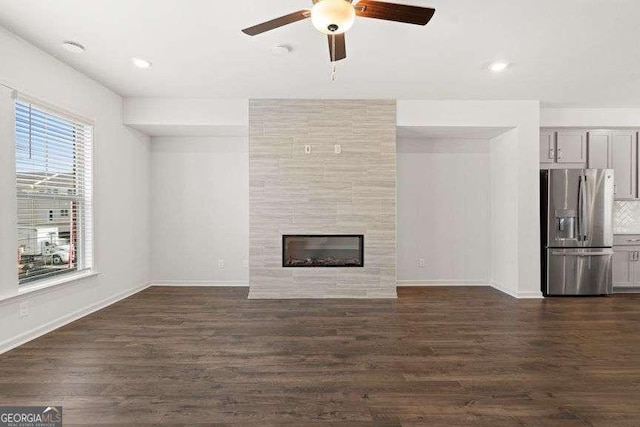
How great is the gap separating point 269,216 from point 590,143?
4.69 meters

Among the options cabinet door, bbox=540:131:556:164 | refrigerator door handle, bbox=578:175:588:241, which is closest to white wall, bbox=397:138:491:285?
cabinet door, bbox=540:131:556:164

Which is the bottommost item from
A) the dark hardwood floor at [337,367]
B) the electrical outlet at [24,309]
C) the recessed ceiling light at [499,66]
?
the dark hardwood floor at [337,367]

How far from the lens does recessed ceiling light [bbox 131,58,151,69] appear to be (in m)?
3.23

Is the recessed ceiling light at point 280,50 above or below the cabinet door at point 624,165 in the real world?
above

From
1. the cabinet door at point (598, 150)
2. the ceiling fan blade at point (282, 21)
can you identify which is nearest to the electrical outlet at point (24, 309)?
the ceiling fan blade at point (282, 21)

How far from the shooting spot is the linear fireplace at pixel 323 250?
4430 millimetres

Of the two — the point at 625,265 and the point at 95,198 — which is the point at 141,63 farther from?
the point at 625,265

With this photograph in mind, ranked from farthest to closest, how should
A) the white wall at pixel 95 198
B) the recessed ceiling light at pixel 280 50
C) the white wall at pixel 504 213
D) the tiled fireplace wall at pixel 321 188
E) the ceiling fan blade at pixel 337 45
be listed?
1. the white wall at pixel 504 213
2. the tiled fireplace wall at pixel 321 188
3. the recessed ceiling light at pixel 280 50
4. the white wall at pixel 95 198
5. the ceiling fan blade at pixel 337 45

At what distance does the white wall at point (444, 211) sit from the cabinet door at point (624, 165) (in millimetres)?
1680

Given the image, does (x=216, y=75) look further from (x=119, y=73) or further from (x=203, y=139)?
(x=203, y=139)

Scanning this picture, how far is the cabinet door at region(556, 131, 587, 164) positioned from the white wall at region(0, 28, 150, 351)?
19.9ft

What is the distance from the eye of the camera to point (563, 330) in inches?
126

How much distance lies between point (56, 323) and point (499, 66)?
5114mm

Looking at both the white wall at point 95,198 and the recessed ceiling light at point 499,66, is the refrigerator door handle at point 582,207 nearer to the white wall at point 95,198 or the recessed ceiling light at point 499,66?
the recessed ceiling light at point 499,66
